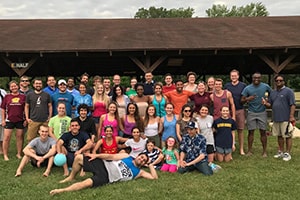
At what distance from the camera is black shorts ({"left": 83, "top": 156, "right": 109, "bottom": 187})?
4.91 m

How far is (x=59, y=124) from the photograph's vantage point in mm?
6191

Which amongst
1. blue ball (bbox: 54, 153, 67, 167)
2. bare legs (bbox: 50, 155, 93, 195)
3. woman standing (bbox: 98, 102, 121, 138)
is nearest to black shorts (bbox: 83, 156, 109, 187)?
bare legs (bbox: 50, 155, 93, 195)

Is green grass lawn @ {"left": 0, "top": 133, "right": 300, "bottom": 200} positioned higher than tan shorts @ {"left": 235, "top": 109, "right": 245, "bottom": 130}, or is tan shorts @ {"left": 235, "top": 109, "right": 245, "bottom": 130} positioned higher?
tan shorts @ {"left": 235, "top": 109, "right": 245, "bottom": 130}

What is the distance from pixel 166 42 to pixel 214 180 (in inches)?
265

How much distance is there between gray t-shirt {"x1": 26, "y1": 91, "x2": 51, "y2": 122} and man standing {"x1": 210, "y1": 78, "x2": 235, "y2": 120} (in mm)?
3417

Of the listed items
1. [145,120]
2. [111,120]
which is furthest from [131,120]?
[111,120]

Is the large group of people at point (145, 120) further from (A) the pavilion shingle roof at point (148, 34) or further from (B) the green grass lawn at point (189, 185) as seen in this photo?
(A) the pavilion shingle roof at point (148, 34)

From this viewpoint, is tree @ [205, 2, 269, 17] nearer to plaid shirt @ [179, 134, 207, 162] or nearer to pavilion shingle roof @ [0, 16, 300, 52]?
pavilion shingle roof @ [0, 16, 300, 52]

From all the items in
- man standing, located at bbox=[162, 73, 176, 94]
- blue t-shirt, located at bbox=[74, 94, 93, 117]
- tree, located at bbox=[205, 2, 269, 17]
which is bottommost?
blue t-shirt, located at bbox=[74, 94, 93, 117]

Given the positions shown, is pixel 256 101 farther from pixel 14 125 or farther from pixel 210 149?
pixel 14 125

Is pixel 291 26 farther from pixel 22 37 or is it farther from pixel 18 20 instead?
pixel 18 20

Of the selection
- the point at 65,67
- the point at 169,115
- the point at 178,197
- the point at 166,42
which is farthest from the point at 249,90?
the point at 65,67

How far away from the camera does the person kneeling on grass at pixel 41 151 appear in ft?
18.8

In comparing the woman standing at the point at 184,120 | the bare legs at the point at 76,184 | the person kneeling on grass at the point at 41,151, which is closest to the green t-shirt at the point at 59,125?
the person kneeling on grass at the point at 41,151
